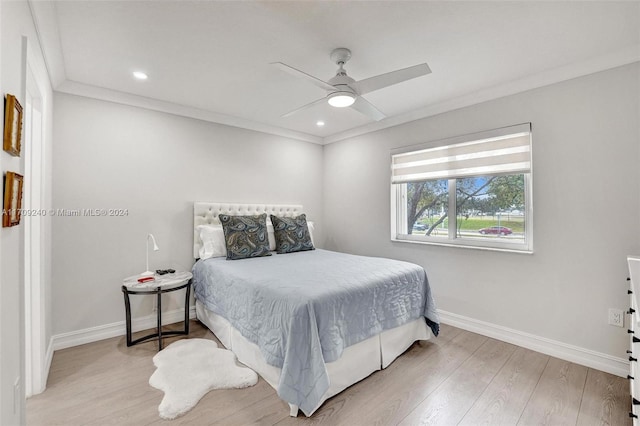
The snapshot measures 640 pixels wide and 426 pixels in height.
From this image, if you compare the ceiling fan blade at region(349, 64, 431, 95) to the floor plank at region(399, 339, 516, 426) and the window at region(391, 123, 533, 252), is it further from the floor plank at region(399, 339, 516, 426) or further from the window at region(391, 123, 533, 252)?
the floor plank at region(399, 339, 516, 426)

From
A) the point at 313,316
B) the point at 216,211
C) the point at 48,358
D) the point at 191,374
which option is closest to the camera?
the point at 313,316

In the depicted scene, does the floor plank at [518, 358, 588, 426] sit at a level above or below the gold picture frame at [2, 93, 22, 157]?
below

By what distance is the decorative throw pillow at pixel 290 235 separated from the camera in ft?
11.7

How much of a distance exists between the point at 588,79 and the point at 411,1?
184cm

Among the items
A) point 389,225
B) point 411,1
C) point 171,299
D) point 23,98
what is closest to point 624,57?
A: point 411,1

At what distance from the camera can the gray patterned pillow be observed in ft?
10.3

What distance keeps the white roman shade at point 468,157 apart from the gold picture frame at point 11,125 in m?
3.44

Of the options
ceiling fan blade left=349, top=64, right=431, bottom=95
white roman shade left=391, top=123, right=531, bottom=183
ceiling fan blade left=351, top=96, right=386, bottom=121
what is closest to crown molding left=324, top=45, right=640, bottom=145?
white roman shade left=391, top=123, right=531, bottom=183

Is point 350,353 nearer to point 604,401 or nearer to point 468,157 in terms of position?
point 604,401

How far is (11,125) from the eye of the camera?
125 centimetres

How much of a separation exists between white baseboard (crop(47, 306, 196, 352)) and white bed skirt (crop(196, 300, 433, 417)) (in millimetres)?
761

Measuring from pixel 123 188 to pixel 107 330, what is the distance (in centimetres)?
147

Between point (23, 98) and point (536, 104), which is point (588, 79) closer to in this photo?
point (536, 104)

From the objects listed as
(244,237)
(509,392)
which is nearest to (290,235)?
(244,237)
